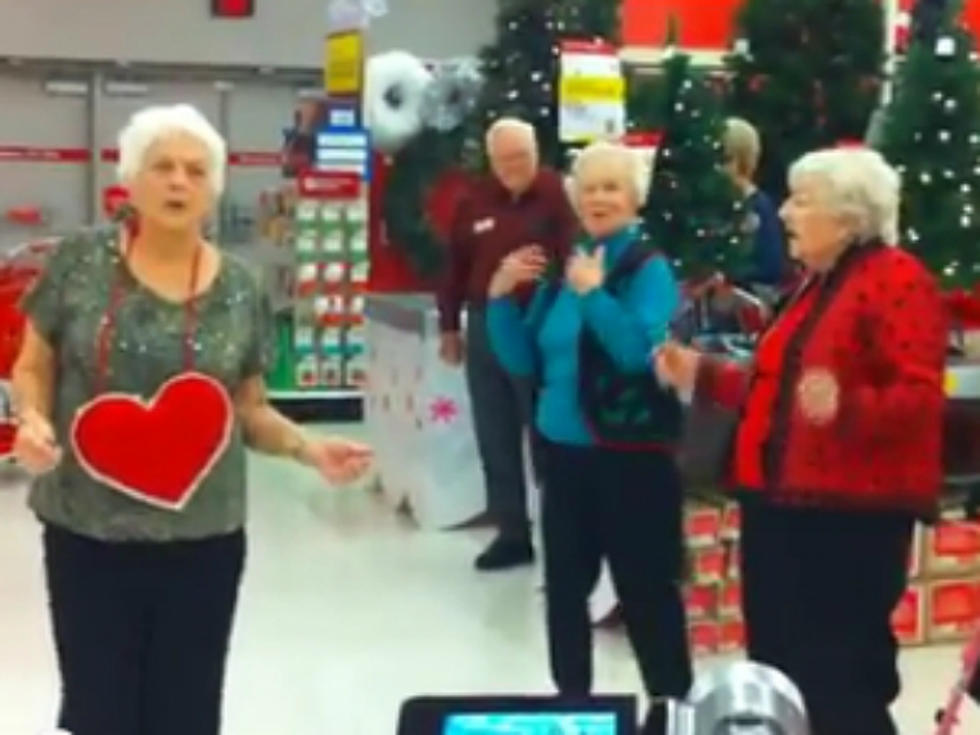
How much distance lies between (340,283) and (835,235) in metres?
6.29

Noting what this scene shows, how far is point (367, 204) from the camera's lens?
9.27 metres

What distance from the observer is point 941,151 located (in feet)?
20.4

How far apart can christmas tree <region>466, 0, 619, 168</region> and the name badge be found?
5.54 feet

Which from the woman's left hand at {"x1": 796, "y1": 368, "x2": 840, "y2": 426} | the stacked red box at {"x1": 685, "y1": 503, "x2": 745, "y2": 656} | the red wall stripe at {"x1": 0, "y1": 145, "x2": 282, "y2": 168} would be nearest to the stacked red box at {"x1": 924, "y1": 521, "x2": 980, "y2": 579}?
the stacked red box at {"x1": 685, "y1": 503, "x2": 745, "y2": 656}

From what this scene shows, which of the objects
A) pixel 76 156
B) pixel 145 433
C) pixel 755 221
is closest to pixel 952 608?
pixel 755 221

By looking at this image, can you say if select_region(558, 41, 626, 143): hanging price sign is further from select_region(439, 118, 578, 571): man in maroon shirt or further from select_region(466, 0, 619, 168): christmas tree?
select_region(466, 0, 619, 168): christmas tree

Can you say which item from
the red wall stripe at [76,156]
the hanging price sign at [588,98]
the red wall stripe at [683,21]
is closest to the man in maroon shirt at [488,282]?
the hanging price sign at [588,98]

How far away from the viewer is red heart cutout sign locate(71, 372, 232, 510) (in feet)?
9.50

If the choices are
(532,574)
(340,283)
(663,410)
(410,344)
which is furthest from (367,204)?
(663,410)

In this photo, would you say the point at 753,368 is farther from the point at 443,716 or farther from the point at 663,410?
the point at 443,716

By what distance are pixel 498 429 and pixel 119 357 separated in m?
3.54

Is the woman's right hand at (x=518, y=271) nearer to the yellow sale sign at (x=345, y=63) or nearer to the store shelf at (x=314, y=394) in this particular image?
the yellow sale sign at (x=345, y=63)

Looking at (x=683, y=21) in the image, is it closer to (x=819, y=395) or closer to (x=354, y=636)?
(x=354, y=636)

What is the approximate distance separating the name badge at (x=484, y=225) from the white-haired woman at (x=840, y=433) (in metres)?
2.54
